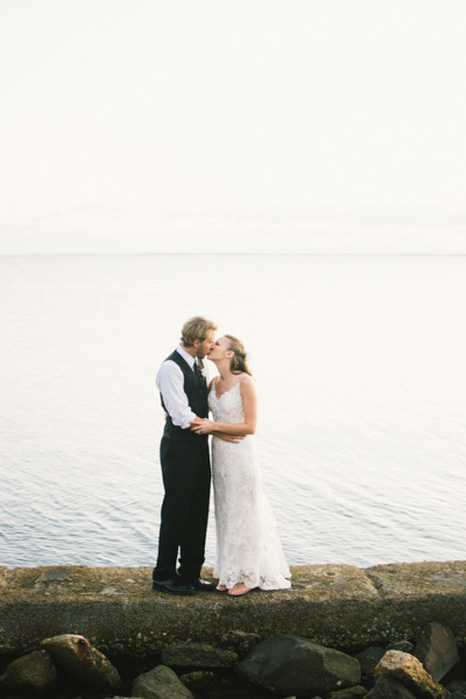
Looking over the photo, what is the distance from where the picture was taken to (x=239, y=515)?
16.5 feet

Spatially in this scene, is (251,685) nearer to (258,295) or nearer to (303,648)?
(303,648)

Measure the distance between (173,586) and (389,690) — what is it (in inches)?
59.6

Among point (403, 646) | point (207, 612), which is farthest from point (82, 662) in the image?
point (403, 646)

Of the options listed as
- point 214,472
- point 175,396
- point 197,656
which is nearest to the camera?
point 197,656

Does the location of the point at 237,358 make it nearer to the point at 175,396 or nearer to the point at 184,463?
the point at 175,396

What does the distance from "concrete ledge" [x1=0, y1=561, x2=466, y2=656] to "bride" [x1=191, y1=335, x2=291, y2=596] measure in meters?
0.15

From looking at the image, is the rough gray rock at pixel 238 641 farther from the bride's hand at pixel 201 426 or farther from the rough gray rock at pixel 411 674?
the bride's hand at pixel 201 426

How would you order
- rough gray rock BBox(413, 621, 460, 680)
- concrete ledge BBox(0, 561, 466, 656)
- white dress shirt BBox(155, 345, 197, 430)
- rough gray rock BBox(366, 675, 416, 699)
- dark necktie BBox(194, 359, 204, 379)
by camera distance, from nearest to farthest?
rough gray rock BBox(366, 675, 416, 699) < rough gray rock BBox(413, 621, 460, 680) < concrete ledge BBox(0, 561, 466, 656) < white dress shirt BBox(155, 345, 197, 430) < dark necktie BBox(194, 359, 204, 379)

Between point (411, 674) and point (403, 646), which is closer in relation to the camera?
point (411, 674)

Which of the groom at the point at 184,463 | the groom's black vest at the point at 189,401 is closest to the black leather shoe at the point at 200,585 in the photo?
the groom at the point at 184,463

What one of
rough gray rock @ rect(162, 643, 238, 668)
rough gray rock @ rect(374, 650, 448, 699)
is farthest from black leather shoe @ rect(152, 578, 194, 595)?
rough gray rock @ rect(374, 650, 448, 699)

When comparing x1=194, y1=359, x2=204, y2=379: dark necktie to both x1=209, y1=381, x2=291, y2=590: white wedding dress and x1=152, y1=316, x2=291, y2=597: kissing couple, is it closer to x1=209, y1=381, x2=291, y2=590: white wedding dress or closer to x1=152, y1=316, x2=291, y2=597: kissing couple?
x1=152, y1=316, x2=291, y2=597: kissing couple

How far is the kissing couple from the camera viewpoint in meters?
4.83

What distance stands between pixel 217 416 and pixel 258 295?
7119 cm
